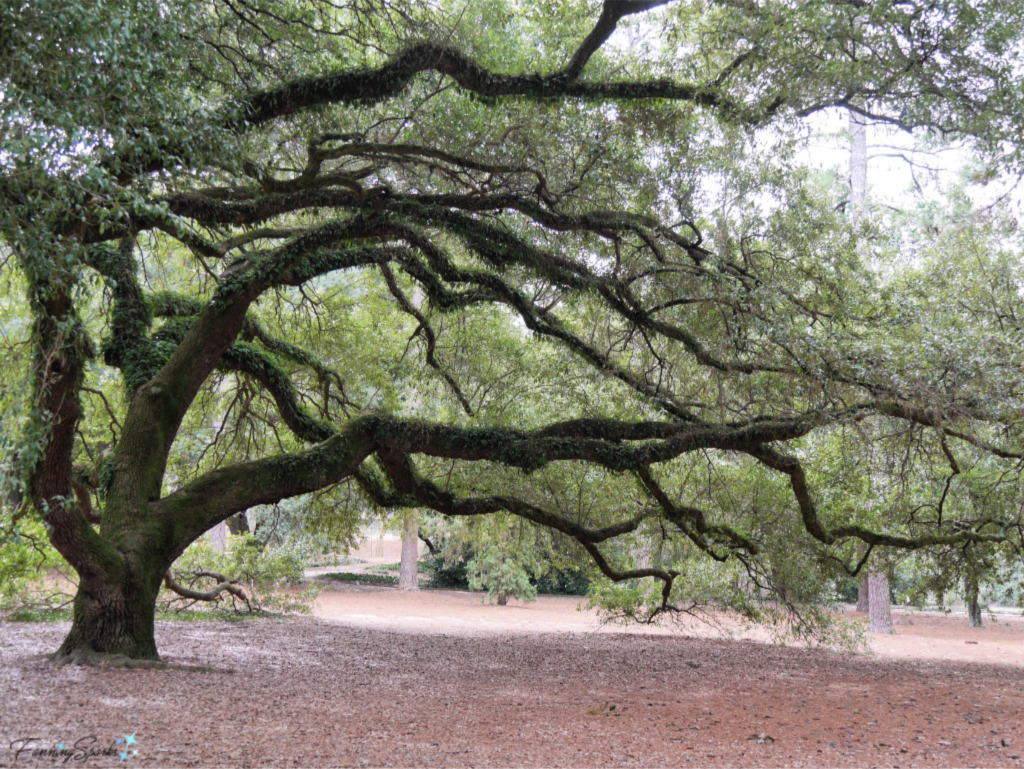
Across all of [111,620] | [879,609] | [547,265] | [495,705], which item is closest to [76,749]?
[111,620]

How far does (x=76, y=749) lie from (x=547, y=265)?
16.8ft

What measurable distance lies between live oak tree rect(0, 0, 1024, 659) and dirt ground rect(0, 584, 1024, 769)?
1200 mm

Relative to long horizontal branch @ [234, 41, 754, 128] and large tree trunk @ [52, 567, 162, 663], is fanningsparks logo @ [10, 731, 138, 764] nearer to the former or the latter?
large tree trunk @ [52, 567, 162, 663]

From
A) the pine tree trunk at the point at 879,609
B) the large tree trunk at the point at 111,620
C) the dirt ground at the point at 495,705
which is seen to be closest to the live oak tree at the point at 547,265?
the large tree trunk at the point at 111,620

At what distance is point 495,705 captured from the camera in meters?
5.50

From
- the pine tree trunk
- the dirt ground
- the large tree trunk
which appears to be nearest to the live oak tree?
the large tree trunk

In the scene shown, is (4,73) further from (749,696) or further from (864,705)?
(864,705)

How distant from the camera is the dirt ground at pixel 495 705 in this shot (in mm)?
3941

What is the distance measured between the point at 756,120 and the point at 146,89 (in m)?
5.06

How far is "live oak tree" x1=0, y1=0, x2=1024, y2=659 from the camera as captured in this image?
223 inches

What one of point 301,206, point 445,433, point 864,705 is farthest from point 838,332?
point 301,206

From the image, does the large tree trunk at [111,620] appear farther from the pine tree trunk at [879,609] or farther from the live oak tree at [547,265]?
the pine tree trunk at [879,609]

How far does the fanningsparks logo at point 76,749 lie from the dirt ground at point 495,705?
0.08ft

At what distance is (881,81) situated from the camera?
5941 mm
